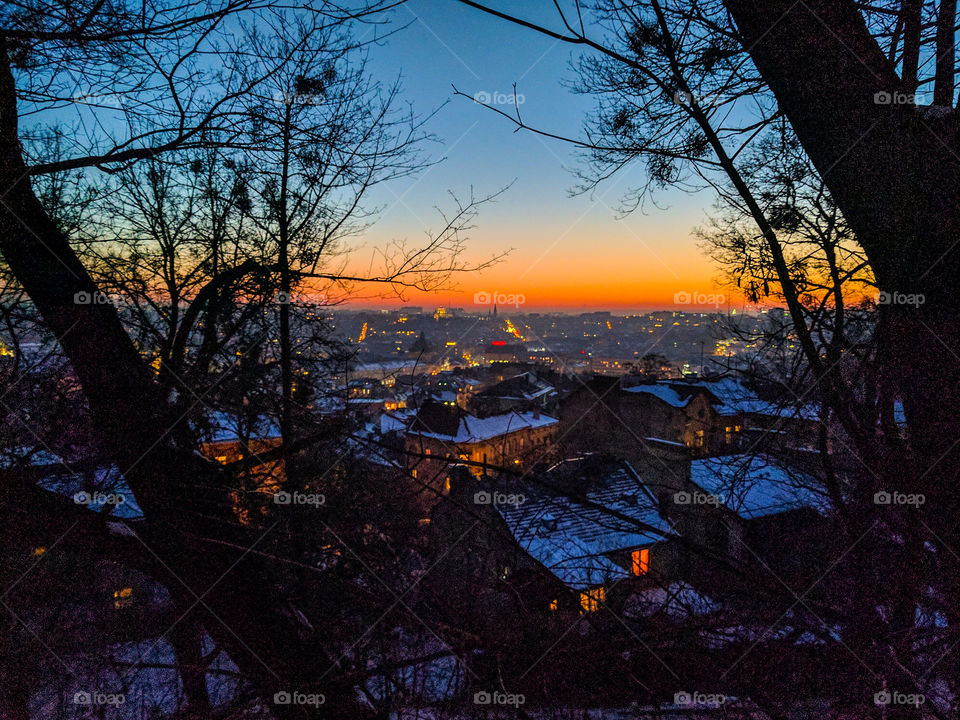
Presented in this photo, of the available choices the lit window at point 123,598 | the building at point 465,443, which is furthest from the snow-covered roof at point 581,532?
the lit window at point 123,598

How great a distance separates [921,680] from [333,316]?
2445mm

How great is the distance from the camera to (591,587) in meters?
1.36

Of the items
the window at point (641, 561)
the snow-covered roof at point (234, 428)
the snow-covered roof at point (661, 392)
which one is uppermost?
the snow-covered roof at point (234, 428)

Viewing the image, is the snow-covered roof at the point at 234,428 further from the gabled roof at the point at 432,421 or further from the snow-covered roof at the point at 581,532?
the snow-covered roof at the point at 581,532

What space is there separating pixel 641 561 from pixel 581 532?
219 millimetres

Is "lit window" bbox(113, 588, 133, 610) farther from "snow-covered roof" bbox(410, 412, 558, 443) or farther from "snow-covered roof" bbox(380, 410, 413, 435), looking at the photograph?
"snow-covered roof" bbox(410, 412, 558, 443)

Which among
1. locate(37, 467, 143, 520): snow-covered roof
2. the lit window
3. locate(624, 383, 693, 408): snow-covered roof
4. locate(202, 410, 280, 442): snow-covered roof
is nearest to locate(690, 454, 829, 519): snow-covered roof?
locate(624, 383, 693, 408): snow-covered roof

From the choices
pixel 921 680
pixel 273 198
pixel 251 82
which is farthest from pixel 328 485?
pixel 921 680

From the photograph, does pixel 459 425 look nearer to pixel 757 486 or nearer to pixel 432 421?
pixel 432 421

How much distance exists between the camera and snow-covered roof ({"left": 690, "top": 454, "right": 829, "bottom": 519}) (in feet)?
5.08

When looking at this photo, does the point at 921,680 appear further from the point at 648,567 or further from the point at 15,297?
the point at 15,297

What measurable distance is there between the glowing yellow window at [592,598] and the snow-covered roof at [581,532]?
3cm

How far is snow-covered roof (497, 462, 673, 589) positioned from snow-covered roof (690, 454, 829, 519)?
11.5 inches

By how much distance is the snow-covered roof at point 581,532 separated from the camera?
4.63ft
